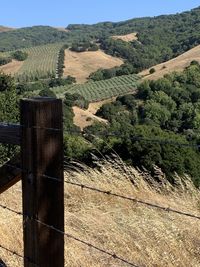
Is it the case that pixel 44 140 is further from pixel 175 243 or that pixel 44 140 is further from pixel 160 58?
pixel 160 58

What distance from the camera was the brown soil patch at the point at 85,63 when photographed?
12281cm

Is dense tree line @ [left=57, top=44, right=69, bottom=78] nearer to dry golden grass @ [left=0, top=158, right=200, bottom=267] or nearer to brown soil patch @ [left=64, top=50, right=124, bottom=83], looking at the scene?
brown soil patch @ [left=64, top=50, right=124, bottom=83]

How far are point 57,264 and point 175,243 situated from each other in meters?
1.48

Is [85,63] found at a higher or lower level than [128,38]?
lower

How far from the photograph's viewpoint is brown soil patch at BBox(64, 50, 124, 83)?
12281cm

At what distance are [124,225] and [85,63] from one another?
129 meters

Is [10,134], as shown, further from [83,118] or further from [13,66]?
[13,66]

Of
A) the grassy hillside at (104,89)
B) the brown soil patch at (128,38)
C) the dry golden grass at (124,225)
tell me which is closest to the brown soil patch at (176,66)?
the grassy hillside at (104,89)

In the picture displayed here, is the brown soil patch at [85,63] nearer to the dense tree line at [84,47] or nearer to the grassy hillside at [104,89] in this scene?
the dense tree line at [84,47]

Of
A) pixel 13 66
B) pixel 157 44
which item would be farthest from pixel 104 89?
pixel 157 44

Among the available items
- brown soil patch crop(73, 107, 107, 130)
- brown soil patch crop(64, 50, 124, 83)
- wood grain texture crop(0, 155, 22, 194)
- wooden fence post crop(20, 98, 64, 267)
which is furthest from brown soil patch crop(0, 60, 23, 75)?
wooden fence post crop(20, 98, 64, 267)

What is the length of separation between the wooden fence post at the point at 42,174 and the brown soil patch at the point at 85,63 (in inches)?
4520

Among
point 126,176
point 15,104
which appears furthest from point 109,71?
point 126,176

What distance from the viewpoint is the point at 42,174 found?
2553 mm
